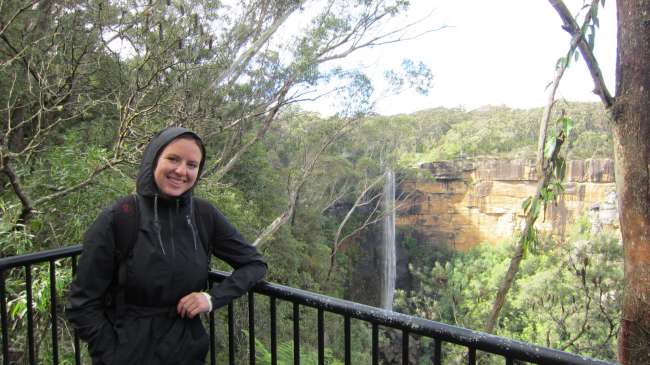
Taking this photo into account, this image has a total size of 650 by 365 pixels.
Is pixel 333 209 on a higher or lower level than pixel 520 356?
lower

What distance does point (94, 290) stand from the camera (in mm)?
1266

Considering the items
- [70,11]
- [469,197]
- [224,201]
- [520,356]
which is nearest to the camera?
[520,356]

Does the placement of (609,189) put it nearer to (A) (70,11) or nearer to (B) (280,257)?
(B) (280,257)

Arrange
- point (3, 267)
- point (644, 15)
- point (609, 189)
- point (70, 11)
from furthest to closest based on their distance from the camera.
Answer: point (609, 189) → point (70, 11) → point (644, 15) → point (3, 267)

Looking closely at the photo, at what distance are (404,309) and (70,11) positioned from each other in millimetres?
19146

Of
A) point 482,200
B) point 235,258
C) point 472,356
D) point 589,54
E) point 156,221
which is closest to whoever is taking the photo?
point 472,356

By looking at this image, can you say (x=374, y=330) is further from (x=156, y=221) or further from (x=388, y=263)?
(x=388, y=263)

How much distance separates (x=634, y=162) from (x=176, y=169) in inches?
73.1

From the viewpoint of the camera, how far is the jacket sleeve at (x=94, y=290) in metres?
1.25

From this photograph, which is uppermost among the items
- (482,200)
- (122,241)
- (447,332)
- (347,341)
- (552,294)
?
(122,241)

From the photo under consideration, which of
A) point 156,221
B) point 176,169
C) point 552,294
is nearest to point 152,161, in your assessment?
point 176,169

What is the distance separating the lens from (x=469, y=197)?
26.3m

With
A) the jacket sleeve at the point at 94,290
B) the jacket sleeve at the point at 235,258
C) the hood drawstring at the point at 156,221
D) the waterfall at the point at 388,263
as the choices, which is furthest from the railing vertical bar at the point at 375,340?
the waterfall at the point at 388,263

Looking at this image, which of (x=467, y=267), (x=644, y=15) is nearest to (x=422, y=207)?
(x=467, y=267)
